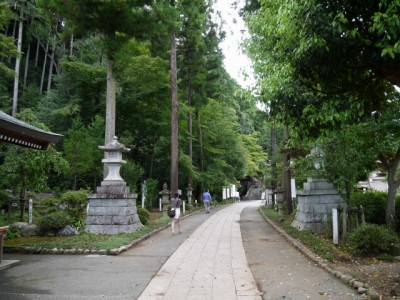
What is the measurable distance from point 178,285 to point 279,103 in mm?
3559

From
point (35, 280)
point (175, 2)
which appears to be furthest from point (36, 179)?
point (175, 2)

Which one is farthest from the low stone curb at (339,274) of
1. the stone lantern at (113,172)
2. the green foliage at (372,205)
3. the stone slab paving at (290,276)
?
the stone lantern at (113,172)

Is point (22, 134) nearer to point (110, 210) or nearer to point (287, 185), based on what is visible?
point (110, 210)

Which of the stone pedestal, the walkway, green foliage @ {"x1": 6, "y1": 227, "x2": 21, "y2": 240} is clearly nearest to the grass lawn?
green foliage @ {"x1": 6, "y1": 227, "x2": 21, "y2": 240}

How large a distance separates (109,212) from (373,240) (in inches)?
320

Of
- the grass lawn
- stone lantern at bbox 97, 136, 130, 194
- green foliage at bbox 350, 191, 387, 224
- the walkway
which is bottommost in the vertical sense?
the walkway

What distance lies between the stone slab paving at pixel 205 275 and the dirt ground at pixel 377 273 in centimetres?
182

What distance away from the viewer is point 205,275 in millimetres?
7078

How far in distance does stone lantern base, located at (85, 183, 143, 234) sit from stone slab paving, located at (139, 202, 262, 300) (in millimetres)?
2544

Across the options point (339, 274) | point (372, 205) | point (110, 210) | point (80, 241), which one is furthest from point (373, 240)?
point (110, 210)

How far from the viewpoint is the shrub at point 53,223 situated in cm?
1198

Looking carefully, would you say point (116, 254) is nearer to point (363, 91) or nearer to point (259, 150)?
point (363, 91)

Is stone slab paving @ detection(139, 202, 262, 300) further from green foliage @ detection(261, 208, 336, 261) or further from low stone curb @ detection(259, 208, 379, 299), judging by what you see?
green foliage @ detection(261, 208, 336, 261)

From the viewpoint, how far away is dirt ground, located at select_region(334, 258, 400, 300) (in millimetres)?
5676
